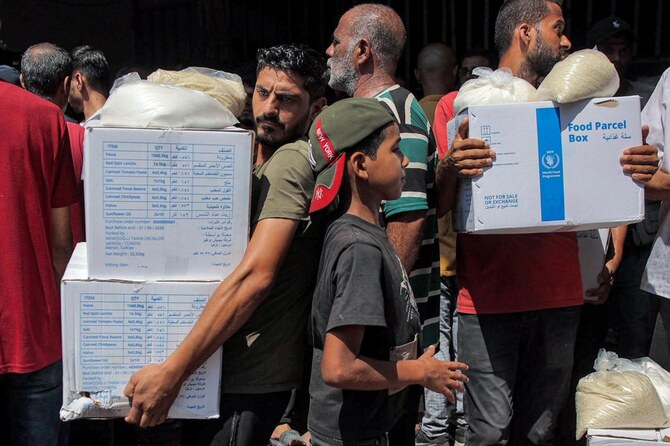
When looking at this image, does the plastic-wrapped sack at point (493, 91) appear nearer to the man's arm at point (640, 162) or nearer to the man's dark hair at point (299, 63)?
the man's arm at point (640, 162)

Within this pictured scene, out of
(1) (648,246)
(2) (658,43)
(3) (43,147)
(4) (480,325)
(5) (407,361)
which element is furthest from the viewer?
(2) (658,43)

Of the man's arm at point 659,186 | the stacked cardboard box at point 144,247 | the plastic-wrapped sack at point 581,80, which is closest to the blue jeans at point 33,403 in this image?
the stacked cardboard box at point 144,247

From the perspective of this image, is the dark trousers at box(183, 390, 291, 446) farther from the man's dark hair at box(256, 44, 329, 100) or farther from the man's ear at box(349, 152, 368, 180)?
the man's dark hair at box(256, 44, 329, 100)

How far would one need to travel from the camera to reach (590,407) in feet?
9.09

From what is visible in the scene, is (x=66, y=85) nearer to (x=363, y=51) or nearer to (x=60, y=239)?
(x=60, y=239)

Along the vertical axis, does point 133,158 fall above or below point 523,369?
above

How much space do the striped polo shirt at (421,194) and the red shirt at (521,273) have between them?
148 millimetres

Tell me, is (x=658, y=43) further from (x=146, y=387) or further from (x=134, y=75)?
(x=146, y=387)

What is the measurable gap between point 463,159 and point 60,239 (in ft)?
4.91

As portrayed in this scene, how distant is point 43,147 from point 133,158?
69 cm

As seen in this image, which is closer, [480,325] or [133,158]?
[133,158]

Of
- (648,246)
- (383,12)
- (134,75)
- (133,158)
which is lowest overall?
(648,246)

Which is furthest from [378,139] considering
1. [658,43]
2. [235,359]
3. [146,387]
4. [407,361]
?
[658,43]

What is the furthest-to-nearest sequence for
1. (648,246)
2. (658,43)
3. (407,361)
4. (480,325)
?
1. (658,43)
2. (648,246)
3. (480,325)
4. (407,361)
